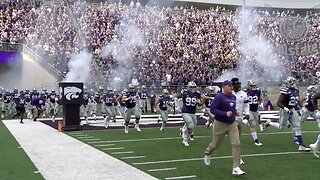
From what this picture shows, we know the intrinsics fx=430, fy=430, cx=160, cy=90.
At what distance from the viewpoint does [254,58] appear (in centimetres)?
3241

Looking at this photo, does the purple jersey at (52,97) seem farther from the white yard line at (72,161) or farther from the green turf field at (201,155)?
the white yard line at (72,161)

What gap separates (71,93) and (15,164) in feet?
22.3

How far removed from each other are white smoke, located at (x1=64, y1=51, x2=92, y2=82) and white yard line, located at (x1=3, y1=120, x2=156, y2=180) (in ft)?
41.9

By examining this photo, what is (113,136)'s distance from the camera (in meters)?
12.9

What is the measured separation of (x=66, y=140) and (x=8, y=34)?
1589 centimetres

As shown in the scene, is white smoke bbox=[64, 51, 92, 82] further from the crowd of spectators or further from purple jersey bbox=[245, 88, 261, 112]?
purple jersey bbox=[245, 88, 261, 112]

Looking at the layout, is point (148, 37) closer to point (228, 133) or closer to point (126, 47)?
point (126, 47)

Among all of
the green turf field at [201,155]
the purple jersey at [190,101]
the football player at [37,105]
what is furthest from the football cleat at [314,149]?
the football player at [37,105]

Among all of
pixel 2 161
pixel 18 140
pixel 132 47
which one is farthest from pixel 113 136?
pixel 132 47

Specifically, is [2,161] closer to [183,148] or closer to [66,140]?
[66,140]

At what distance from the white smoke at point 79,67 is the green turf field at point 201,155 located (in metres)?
11.9

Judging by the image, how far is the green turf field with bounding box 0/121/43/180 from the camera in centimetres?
708

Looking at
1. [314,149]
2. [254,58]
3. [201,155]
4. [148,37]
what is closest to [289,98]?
[314,149]

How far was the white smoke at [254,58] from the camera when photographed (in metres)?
30.0
